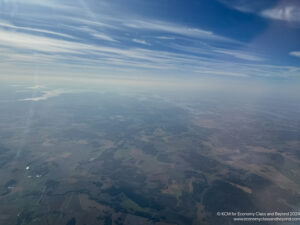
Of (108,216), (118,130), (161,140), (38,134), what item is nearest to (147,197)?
(108,216)

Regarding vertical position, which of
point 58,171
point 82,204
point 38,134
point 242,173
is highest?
point 242,173

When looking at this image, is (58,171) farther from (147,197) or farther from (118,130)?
(118,130)

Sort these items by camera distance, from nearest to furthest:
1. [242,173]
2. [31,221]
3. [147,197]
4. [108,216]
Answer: [31,221] < [108,216] < [147,197] < [242,173]

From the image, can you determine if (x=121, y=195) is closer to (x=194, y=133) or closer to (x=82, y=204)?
(x=82, y=204)

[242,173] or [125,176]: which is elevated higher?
[242,173]

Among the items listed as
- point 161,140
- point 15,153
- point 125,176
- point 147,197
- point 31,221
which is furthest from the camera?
point 161,140

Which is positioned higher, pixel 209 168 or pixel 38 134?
pixel 209 168

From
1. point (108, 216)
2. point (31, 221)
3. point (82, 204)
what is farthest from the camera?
point (82, 204)

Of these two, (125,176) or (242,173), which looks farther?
(242,173)

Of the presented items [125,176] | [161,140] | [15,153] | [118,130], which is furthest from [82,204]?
[118,130]
